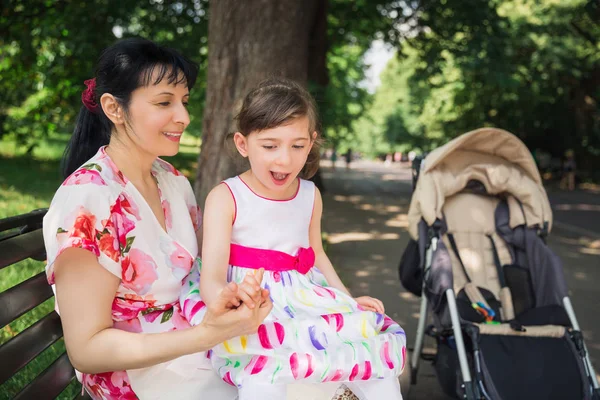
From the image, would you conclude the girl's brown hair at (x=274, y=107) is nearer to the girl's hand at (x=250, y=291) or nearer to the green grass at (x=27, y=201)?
the green grass at (x=27, y=201)

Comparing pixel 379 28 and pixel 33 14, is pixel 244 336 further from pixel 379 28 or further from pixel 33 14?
pixel 379 28

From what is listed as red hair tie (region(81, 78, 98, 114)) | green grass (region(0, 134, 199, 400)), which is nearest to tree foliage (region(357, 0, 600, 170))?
green grass (region(0, 134, 199, 400))

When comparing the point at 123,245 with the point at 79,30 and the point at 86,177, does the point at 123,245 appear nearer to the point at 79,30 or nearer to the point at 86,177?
the point at 86,177

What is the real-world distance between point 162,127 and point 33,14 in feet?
35.5

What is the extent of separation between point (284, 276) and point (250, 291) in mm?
657

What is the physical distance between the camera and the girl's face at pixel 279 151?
2.22 m

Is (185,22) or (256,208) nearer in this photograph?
(256,208)

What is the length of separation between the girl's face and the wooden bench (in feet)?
2.91

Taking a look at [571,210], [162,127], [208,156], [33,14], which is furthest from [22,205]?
[571,210]

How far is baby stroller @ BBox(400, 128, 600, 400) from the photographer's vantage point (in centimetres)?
365

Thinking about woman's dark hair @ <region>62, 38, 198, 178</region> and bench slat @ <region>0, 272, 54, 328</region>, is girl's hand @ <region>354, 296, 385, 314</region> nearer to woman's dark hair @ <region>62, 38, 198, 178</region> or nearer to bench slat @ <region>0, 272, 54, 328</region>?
woman's dark hair @ <region>62, 38, 198, 178</region>

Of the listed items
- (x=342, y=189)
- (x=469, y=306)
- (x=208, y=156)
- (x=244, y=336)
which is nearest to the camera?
(x=244, y=336)

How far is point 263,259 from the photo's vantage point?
2293mm

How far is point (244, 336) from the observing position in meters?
1.92
